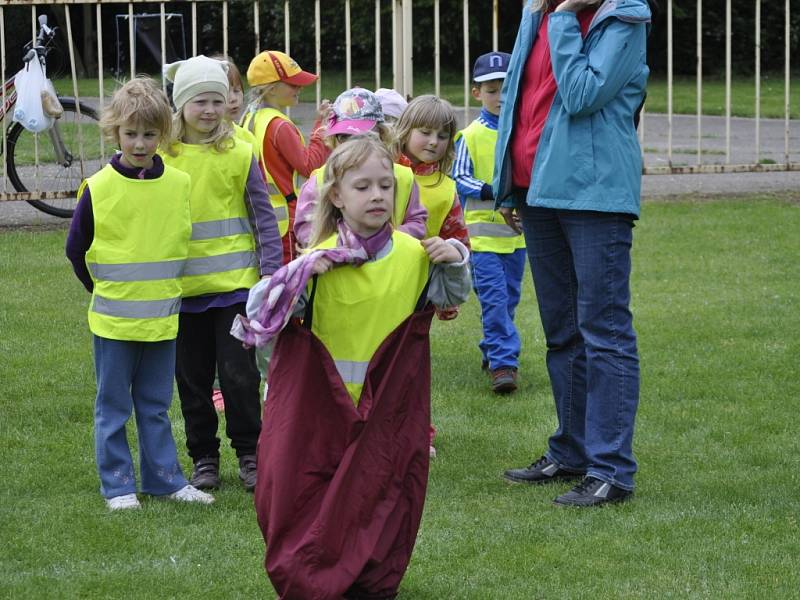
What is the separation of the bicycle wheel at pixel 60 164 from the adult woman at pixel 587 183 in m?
6.75

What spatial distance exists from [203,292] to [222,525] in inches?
36.6

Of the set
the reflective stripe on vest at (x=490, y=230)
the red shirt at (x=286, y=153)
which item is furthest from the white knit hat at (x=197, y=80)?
the reflective stripe on vest at (x=490, y=230)

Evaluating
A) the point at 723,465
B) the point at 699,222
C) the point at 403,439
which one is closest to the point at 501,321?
the point at 723,465

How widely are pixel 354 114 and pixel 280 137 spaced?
4.22 feet

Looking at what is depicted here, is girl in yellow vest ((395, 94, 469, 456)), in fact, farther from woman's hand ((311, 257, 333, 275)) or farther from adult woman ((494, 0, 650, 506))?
woman's hand ((311, 257, 333, 275))

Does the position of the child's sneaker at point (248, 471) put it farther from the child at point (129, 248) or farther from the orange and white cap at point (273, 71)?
the orange and white cap at point (273, 71)

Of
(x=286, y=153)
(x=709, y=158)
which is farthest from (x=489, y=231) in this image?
(x=709, y=158)

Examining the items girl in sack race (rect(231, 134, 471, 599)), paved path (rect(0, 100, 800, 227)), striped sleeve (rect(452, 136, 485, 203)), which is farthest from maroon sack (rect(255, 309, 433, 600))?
paved path (rect(0, 100, 800, 227))

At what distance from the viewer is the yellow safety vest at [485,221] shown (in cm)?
725

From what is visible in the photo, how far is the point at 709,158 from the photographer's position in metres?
15.1

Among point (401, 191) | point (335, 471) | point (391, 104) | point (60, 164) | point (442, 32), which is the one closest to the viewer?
point (335, 471)

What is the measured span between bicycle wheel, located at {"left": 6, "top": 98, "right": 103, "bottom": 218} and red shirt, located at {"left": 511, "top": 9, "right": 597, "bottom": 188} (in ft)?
22.0

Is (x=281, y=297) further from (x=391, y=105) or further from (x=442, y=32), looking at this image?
(x=442, y=32)

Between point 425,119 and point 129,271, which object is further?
point 425,119
